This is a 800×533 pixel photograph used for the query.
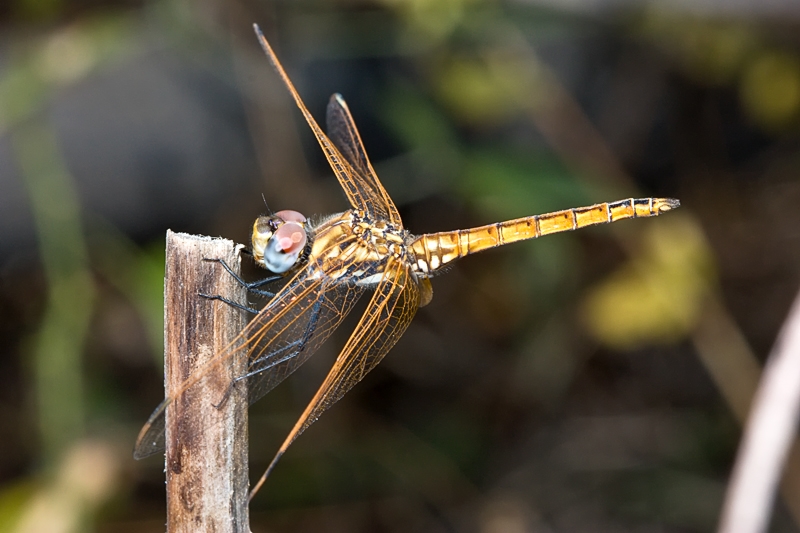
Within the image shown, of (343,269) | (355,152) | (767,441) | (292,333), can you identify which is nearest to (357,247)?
(343,269)

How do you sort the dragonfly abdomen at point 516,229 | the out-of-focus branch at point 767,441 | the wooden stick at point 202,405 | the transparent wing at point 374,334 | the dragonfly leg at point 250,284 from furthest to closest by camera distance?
the dragonfly abdomen at point 516,229, the transparent wing at point 374,334, the dragonfly leg at point 250,284, the wooden stick at point 202,405, the out-of-focus branch at point 767,441

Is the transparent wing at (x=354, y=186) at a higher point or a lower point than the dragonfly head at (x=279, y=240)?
higher

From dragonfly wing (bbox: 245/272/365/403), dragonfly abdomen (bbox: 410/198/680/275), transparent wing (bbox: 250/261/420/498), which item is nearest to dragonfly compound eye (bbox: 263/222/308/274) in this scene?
dragonfly wing (bbox: 245/272/365/403)

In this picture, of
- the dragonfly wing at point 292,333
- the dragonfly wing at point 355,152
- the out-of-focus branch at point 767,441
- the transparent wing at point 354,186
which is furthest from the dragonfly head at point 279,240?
the out-of-focus branch at point 767,441

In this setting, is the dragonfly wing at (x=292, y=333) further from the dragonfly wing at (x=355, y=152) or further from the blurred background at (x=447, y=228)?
the blurred background at (x=447, y=228)

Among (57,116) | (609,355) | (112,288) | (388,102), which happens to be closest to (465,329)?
(609,355)

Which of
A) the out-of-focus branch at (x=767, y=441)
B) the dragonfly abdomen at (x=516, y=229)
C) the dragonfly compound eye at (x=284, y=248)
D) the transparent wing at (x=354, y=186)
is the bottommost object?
the out-of-focus branch at (x=767, y=441)

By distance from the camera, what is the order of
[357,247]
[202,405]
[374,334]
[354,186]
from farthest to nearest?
[354,186] → [357,247] → [374,334] → [202,405]

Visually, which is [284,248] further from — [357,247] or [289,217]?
[357,247]
